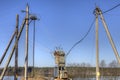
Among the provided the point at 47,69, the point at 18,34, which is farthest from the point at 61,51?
the point at 47,69

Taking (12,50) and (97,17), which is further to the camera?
(12,50)

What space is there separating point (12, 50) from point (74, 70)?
275 feet

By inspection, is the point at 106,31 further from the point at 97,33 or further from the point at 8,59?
the point at 8,59

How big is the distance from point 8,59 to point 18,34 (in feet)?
7.73

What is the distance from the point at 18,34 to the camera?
30766mm

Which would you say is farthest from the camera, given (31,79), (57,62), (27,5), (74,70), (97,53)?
(74,70)

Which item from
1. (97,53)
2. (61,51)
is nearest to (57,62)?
(61,51)

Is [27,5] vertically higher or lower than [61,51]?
higher

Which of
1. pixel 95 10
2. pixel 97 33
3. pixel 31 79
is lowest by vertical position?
pixel 31 79

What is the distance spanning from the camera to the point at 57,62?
31.8 m

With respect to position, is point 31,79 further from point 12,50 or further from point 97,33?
point 97,33

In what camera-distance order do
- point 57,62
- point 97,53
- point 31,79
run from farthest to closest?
point 31,79 → point 57,62 → point 97,53

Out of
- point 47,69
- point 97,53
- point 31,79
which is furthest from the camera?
point 47,69

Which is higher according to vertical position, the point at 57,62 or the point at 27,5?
the point at 27,5
